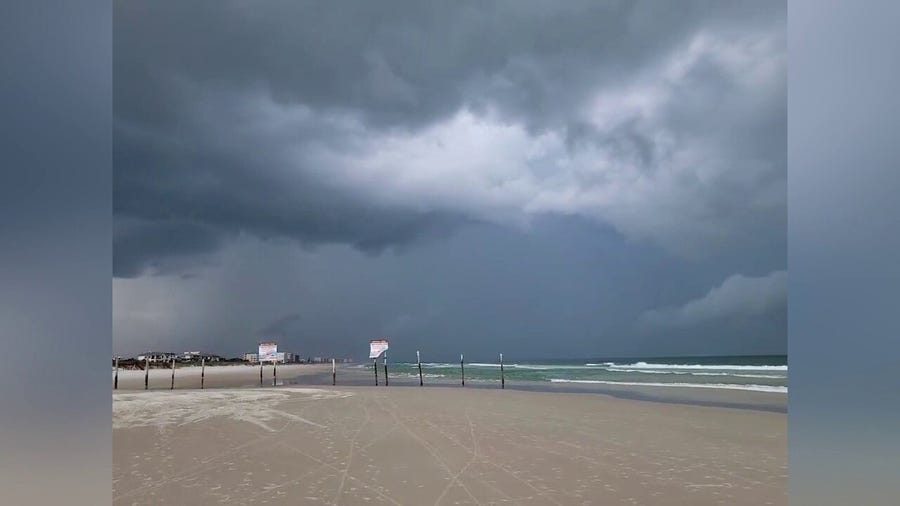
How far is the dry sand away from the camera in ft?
19.5

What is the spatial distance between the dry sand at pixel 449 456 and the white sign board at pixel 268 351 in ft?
60.0

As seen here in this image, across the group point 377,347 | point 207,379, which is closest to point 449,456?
point 377,347

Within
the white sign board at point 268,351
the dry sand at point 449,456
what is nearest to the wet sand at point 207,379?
the white sign board at point 268,351

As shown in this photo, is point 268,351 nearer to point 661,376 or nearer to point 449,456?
point 661,376

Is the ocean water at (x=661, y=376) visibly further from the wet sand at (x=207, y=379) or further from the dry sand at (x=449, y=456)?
the dry sand at (x=449, y=456)

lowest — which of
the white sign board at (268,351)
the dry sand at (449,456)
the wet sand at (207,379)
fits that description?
the wet sand at (207,379)

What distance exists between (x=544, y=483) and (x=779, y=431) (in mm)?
6865

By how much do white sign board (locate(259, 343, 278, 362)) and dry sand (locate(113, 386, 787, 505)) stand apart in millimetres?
18300

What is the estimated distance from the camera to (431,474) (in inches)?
267

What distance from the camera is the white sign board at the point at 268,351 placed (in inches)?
1277

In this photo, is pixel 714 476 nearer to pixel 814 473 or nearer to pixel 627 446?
pixel 627 446

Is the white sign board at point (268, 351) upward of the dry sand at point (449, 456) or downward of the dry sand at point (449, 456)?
downward

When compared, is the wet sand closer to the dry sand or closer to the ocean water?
the ocean water

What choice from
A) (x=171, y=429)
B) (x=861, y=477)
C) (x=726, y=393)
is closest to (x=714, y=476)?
(x=861, y=477)
